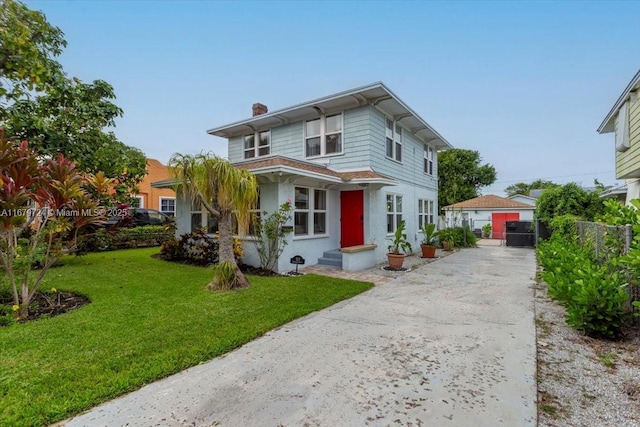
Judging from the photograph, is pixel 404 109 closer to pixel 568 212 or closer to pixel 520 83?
pixel 520 83

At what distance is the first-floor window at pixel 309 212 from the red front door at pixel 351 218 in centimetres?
87

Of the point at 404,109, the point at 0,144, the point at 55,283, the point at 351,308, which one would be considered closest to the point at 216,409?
the point at 351,308

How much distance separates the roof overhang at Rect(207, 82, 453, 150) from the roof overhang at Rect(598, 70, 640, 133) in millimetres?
5854

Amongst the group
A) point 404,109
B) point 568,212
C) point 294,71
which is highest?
point 294,71

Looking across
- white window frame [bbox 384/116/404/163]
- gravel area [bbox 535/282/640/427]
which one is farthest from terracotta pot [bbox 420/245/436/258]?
gravel area [bbox 535/282/640/427]

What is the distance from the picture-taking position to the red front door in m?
10.2

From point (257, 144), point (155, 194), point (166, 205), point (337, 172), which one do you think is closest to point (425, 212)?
point (337, 172)

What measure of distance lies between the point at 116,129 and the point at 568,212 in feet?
53.0

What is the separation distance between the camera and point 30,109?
7.79 metres

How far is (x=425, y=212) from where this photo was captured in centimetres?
1514

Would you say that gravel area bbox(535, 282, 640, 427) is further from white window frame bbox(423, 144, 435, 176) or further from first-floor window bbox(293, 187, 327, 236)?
A: white window frame bbox(423, 144, 435, 176)

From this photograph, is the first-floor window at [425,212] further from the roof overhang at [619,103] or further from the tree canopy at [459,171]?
the tree canopy at [459,171]

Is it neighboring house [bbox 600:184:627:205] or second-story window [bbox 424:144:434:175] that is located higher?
second-story window [bbox 424:144:434:175]

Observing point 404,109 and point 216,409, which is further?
point 404,109
